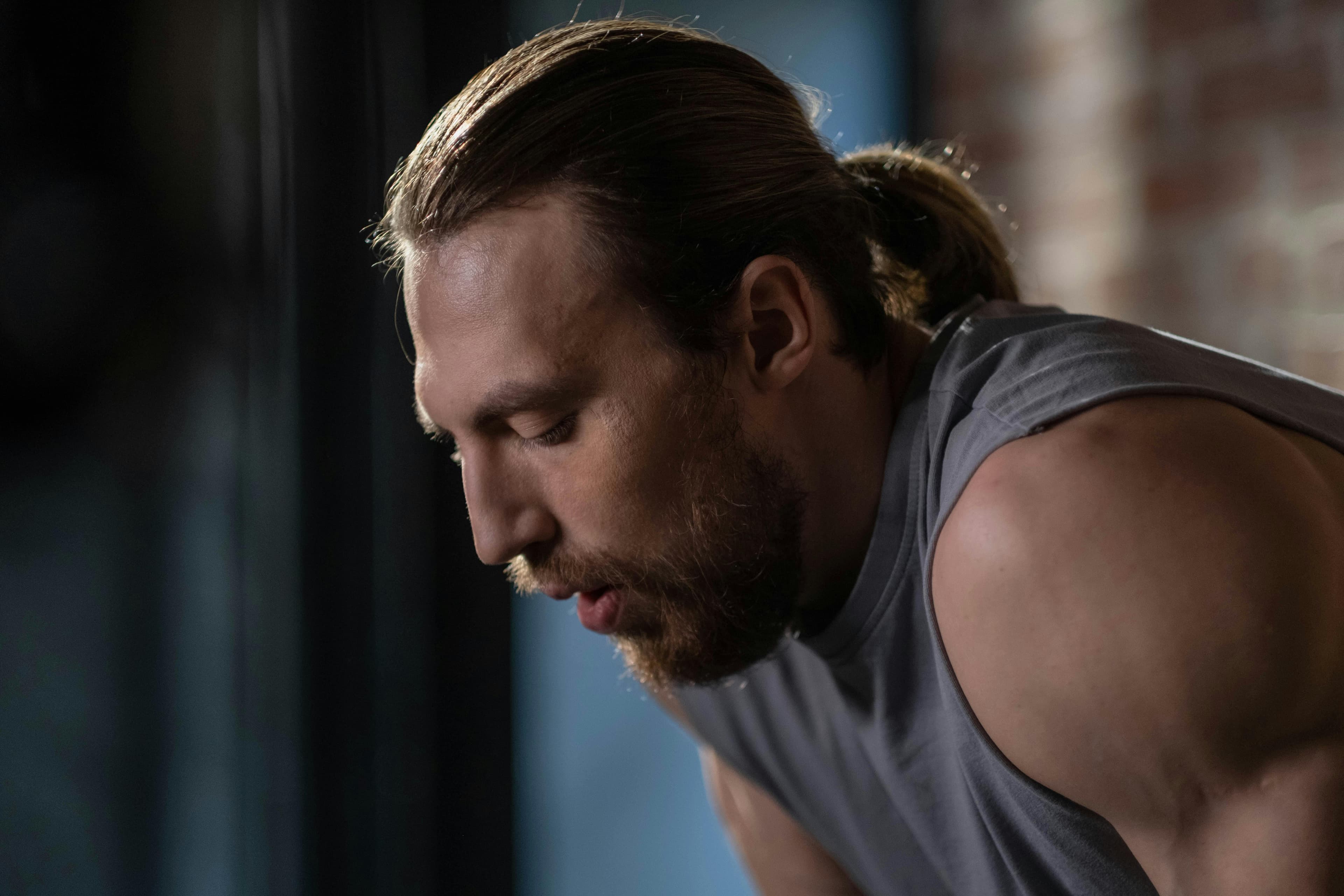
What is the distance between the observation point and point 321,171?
2.78 ft

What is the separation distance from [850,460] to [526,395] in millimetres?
246

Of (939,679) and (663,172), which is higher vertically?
(663,172)

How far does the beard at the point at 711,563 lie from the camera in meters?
0.76

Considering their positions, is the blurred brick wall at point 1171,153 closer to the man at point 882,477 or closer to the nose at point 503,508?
the man at point 882,477

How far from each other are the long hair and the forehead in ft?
0.04

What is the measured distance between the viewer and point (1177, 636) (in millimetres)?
541

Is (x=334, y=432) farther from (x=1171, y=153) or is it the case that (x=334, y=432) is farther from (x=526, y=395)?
(x=1171, y=153)

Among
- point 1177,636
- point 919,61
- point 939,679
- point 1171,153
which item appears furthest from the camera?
point 919,61

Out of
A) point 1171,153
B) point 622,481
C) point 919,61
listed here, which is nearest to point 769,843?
point 622,481

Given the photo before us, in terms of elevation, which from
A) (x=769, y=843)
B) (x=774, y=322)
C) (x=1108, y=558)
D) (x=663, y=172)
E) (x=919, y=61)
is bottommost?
(x=769, y=843)

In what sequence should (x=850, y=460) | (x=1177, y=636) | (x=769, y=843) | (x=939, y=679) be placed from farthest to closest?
(x=769, y=843) < (x=850, y=460) < (x=939, y=679) < (x=1177, y=636)

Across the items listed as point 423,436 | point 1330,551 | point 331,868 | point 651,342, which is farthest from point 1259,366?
point 331,868

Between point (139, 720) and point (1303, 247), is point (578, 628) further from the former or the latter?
point (1303, 247)

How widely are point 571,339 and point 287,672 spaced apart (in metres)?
0.35
